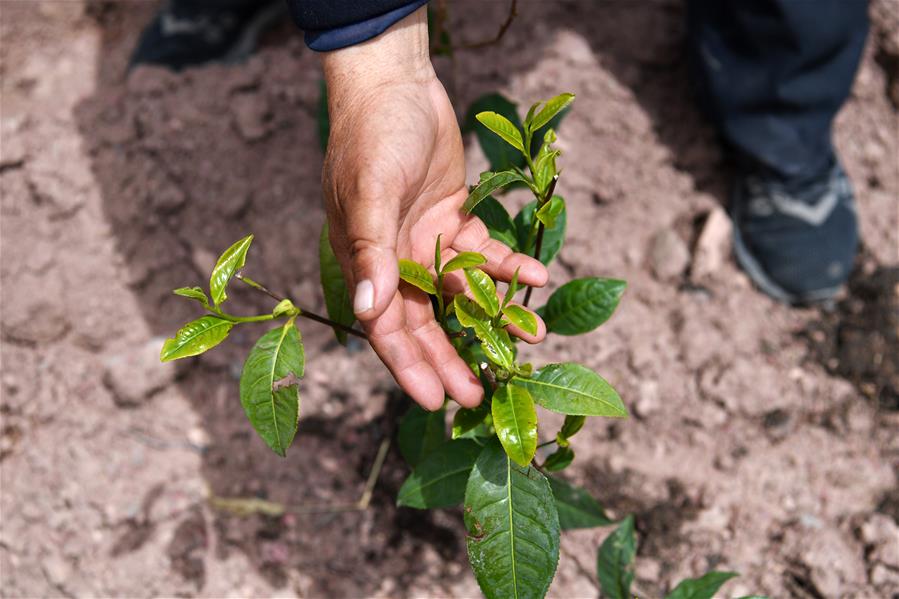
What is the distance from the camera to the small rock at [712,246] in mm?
2357

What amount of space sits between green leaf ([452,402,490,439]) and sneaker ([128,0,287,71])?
1848 millimetres

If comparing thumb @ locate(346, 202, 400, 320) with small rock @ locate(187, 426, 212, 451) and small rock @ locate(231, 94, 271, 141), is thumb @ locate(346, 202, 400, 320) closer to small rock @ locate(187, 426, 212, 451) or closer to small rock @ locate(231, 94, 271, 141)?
small rock @ locate(187, 426, 212, 451)

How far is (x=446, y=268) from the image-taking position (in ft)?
4.02

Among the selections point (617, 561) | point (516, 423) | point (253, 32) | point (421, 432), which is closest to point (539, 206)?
point (516, 423)

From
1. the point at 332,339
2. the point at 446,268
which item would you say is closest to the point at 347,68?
the point at 446,268

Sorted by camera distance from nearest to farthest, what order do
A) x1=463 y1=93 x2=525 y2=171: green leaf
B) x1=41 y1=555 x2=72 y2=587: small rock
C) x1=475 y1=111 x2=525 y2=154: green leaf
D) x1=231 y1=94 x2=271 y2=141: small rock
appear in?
x1=475 y1=111 x2=525 y2=154: green leaf, x1=463 y1=93 x2=525 y2=171: green leaf, x1=41 y1=555 x2=72 y2=587: small rock, x1=231 y1=94 x2=271 y2=141: small rock

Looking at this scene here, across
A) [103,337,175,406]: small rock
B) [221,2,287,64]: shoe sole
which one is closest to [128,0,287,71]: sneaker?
[221,2,287,64]: shoe sole

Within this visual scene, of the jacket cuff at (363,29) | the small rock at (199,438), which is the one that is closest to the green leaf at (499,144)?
the jacket cuff at (363,29)

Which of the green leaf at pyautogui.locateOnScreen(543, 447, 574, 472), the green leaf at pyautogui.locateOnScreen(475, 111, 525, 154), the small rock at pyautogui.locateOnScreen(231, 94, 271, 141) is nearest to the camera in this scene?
the green leaf at pyautogui.locateOnScreen(475, 111, 525, 154)

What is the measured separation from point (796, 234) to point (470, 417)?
1.56 m

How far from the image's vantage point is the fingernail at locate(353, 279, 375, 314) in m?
1.19

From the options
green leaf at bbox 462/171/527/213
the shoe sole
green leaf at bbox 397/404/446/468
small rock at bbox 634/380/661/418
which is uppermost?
green leaf at bbox 462/171/527/213

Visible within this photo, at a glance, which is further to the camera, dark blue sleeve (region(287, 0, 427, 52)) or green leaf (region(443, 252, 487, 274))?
dark blue sleeve (region(287, 0, 427, 52))

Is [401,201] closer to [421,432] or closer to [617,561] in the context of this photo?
[421,432]
